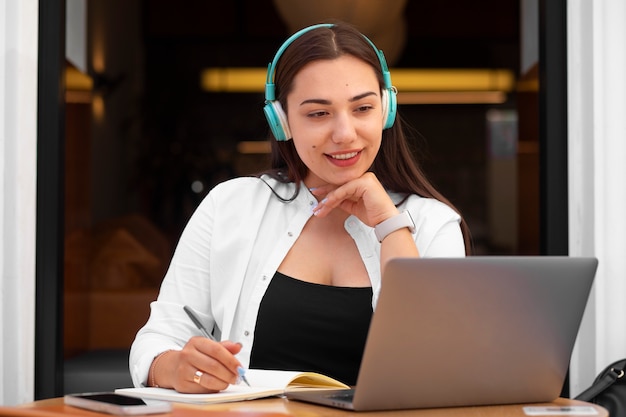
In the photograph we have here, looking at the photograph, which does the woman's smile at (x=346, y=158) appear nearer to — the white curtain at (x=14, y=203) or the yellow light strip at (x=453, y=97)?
the white curtain at (x=14, y=203)

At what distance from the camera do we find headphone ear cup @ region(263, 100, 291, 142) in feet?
6.27

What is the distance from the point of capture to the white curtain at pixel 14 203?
2334 mm

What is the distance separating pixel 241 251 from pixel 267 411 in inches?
30.5

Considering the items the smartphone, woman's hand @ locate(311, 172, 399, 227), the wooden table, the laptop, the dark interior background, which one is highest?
the dark interior background

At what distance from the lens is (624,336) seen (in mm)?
2344

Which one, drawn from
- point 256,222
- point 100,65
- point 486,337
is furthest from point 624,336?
point 100,65

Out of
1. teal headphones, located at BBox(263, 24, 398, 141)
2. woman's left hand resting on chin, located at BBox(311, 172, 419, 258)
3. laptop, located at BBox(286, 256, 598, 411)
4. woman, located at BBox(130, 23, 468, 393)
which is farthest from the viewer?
teal headphones, located at BBox(263, 24, 398, 141)

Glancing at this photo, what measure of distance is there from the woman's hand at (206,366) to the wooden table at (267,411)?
0.07 metres

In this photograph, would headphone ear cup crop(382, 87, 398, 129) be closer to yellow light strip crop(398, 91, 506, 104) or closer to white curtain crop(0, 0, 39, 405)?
white curtain crop(0, 0, 39, 405)

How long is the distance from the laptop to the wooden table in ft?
0.05

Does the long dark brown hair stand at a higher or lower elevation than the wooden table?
higher

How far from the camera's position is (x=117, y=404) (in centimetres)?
121

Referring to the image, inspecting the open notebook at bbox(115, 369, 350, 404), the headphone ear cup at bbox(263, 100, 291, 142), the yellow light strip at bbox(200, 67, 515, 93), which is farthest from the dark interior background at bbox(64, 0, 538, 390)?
the open notebook at bbox(115, 369, 350, 404)

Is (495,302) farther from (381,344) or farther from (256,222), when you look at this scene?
(256,222)
